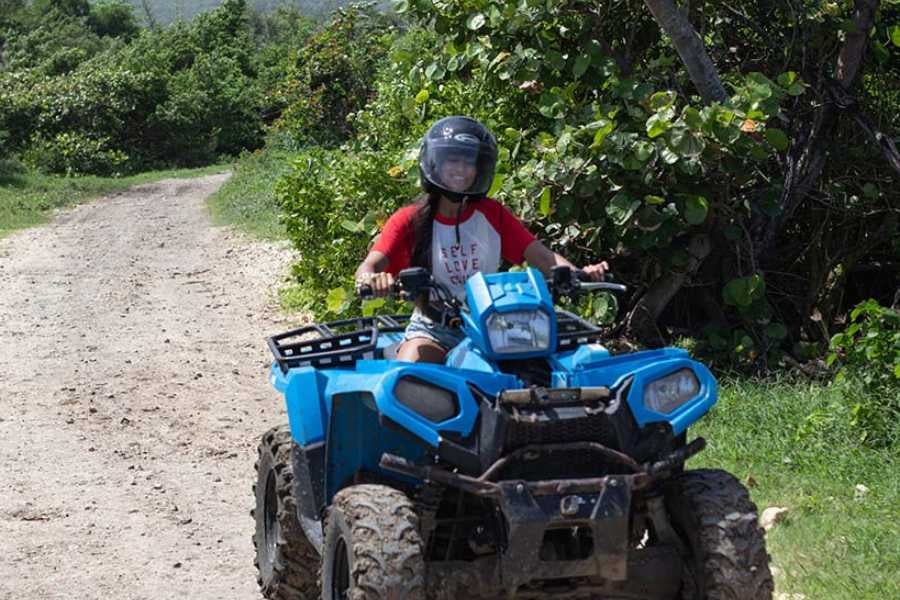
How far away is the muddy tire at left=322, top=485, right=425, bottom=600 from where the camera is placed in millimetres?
3719

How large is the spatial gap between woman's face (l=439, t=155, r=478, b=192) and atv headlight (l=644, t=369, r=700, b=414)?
1150 millimetres

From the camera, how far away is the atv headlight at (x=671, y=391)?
159 inches

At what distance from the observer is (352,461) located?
14.1 ft

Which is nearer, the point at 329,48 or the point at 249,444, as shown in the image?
the point at 249,444

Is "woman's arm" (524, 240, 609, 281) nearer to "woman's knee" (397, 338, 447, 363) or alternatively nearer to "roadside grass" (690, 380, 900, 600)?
"woman's knee" (397, 338, 447, 363)

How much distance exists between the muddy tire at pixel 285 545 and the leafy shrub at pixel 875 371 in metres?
2.76

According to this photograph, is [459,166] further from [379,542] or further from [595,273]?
[379,542]

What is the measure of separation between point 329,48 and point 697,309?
63.9 feet

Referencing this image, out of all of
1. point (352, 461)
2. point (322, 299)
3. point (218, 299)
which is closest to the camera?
point (352, 461)

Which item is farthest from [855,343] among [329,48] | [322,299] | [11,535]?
[329,48]

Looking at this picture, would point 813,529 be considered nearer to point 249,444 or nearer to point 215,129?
point 249,444

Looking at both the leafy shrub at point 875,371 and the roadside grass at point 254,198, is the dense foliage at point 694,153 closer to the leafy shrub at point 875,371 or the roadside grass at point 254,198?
the leafy shrub at point 875,371

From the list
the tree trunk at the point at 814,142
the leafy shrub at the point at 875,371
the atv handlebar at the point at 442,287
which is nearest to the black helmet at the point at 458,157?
the atv handlebar at the point at 442,287

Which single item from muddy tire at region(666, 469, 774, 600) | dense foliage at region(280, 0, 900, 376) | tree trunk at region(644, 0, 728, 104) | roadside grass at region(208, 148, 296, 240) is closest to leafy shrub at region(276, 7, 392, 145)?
roadside grass at region(208, 148, 296, 240)
